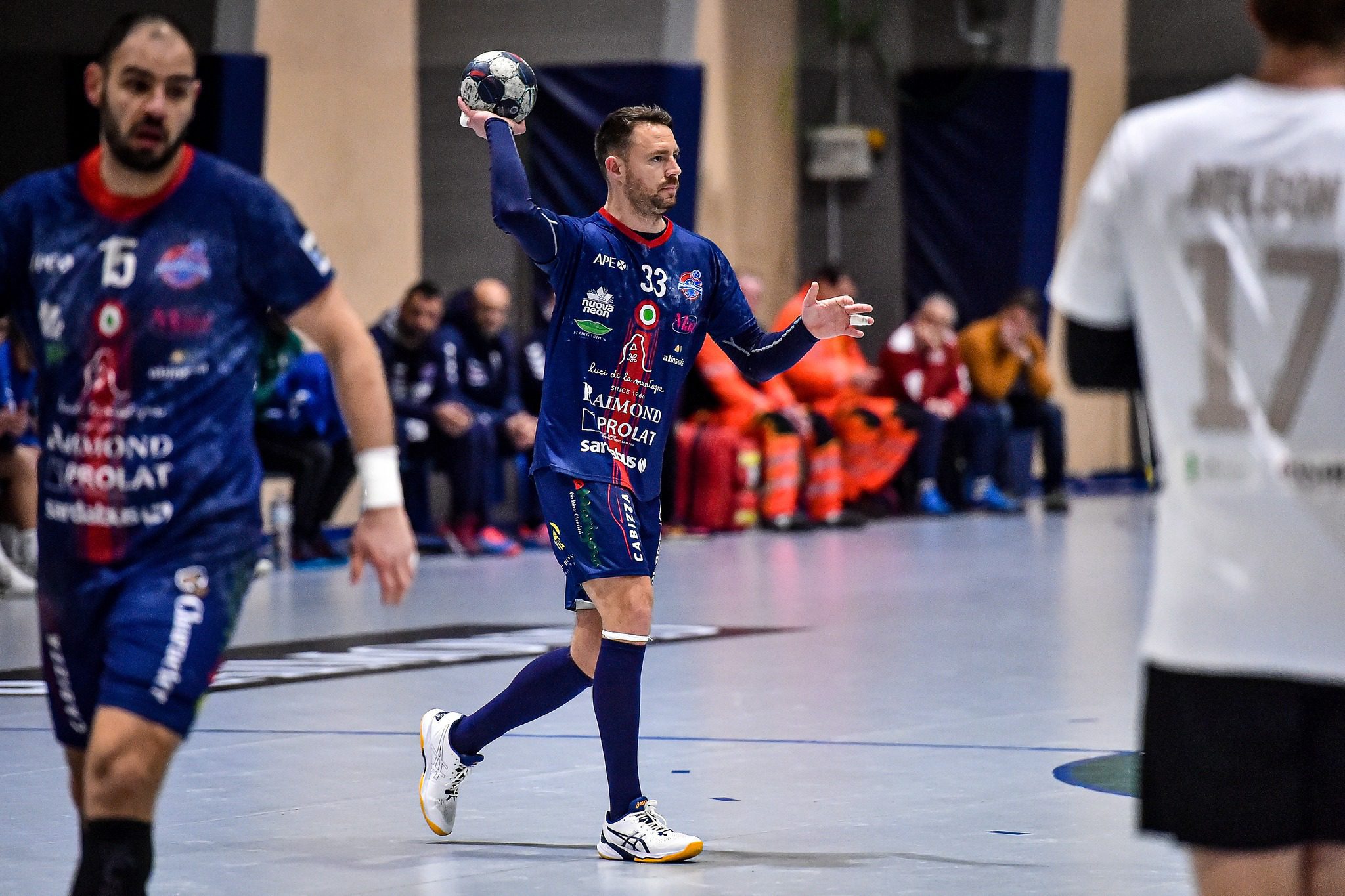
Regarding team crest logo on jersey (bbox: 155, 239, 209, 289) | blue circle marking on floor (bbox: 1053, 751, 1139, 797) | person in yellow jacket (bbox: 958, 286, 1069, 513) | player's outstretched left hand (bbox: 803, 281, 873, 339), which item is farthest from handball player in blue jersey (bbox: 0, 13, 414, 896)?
person in yellow jacket (bbox: 958, 286, 1069, 513)

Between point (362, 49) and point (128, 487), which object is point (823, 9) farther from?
point (128, 487)

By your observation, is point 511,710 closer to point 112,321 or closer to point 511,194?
point 511,194

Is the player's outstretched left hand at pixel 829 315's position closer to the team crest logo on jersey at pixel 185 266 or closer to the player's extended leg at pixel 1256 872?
the team crest logo on jersey at pixel 185 266

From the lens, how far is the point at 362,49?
15289 millimetres

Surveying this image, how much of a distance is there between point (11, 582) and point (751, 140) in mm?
10286

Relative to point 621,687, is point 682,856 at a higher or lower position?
lower

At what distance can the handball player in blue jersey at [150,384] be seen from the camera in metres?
3.56

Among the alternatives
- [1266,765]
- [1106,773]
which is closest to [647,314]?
[1106,773]

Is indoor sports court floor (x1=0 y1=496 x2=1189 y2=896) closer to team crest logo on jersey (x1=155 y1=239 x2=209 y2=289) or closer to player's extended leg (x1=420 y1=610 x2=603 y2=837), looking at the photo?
player's extended leg (x1=420 y1=610 x2=603 y2=837)

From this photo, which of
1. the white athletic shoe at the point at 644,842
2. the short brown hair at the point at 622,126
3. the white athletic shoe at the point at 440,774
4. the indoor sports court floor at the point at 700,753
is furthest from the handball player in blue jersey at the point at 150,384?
the short brown hair at the point at 622,126

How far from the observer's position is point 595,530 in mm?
5305

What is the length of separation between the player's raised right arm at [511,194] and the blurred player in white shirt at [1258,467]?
2.74m

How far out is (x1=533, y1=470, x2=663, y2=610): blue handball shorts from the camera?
5277 mm

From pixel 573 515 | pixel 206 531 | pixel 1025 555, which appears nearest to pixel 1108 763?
pixel 573 515
